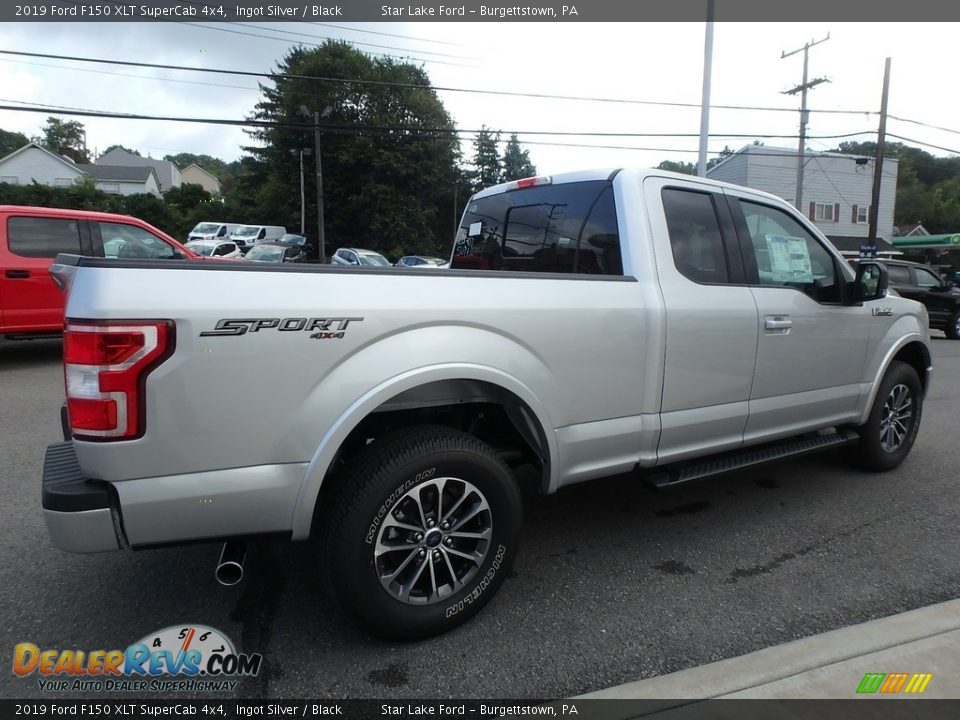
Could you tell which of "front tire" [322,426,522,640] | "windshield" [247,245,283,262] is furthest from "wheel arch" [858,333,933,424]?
"windshield" [247,245,283,262]

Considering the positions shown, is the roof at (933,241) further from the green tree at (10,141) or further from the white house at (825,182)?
the green tree at (10,141)

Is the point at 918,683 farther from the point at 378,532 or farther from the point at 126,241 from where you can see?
the point at 126,241

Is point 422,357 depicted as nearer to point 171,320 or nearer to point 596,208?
point 171,320

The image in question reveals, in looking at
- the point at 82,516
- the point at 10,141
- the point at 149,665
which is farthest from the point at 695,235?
the point at 10,141

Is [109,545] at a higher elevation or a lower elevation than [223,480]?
lower

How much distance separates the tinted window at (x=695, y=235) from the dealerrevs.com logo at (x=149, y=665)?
2.74 m

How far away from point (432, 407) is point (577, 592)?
1.14 metres

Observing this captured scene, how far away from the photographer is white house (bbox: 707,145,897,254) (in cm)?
3866

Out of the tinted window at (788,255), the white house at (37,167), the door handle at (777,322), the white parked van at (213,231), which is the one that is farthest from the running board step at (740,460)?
the white house at (37,167)

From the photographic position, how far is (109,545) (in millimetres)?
1995

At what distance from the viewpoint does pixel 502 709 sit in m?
2.19

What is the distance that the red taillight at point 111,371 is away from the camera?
1.90 m

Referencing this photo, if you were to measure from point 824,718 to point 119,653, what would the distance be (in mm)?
2619

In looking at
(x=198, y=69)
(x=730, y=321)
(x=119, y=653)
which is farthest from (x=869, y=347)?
(x=198, y=69)
